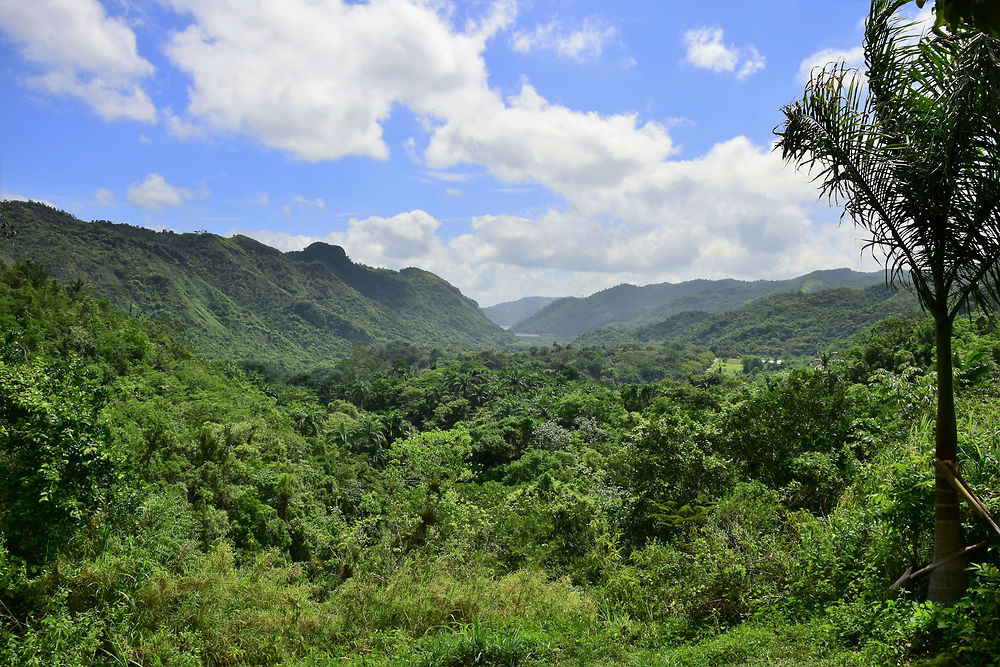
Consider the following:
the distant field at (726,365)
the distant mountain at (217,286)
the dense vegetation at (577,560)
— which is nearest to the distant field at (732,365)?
the distant field at (726,365)

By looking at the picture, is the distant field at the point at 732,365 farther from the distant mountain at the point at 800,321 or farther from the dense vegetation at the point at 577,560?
the dense vegetation at the point at 577,560

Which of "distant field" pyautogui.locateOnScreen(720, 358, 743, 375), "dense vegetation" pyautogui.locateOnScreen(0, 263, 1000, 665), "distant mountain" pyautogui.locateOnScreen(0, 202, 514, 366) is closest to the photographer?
"dense vegetation" pyautogui.locateOnScreen(0, 263, 1000, 665)

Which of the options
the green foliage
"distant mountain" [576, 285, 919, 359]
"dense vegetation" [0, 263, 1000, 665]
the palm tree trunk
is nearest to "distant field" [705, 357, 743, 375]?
"distant mountain" [576, 285, 919, 359]

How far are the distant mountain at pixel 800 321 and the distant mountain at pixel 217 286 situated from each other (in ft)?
326

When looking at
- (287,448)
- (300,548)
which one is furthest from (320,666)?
(287,448)

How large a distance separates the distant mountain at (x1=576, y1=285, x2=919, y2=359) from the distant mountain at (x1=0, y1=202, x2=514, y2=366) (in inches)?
3916

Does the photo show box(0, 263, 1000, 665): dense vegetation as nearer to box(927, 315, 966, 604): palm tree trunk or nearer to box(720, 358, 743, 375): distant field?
box(927, 315, 966, 604): palm tree trunk

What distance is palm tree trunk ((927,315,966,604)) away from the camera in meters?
3.55

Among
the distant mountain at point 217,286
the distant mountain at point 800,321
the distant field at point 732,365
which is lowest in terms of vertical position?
the distant field at point 732,365

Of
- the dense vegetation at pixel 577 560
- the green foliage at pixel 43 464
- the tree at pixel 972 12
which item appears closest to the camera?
the tree at pixel 972 12

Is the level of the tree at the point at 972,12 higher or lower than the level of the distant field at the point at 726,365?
higher

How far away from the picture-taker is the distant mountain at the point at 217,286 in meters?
101

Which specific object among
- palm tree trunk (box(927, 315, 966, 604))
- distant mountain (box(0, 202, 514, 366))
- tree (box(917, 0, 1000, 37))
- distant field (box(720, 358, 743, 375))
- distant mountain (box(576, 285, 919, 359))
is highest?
distant mountain (box(0, 202, 514, 366))

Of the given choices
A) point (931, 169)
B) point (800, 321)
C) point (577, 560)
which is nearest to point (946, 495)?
point (931, 169)
